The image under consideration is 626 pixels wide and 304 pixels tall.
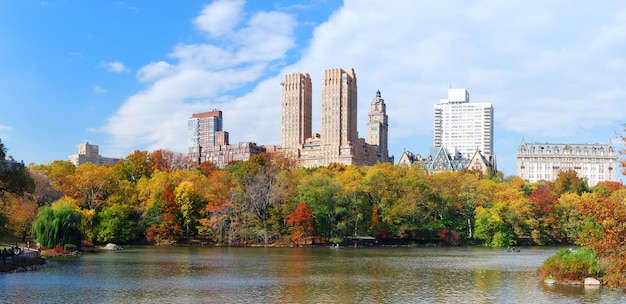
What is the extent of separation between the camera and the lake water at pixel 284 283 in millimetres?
28641

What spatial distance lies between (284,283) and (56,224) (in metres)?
27.6

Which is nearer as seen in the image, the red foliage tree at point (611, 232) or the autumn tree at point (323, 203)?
the red foliage tree at point (611, 232)

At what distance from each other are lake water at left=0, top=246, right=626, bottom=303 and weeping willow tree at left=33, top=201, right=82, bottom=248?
217 inches

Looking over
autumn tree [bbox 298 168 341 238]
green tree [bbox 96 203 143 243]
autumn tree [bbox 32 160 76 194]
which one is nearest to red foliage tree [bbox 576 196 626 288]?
autumn tree [bbox 298 168 341 238]

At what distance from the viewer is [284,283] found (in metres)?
34.3

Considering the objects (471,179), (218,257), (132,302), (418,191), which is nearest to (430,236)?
(418,191)

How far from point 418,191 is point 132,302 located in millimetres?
58296

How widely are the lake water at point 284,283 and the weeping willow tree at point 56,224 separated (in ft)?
18.1

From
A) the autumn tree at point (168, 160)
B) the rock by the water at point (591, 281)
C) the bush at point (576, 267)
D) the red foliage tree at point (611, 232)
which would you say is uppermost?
the autumn tree at point (168, 160)

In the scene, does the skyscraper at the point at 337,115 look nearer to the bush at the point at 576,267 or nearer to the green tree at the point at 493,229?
the green tree at the point at 493,229

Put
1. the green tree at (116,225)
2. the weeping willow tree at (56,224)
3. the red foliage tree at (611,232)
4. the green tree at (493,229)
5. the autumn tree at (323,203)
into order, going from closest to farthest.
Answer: the red foliage tree at (611,232) → the weeping willow tree at (56,224) → the green tree at (116,225) → the autumn tree at (323,203) → the green tree at (493,229)

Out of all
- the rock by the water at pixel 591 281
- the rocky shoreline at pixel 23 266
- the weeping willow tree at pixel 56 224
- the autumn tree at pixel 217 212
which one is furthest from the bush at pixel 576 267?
the autumn tree at pixel 217 212

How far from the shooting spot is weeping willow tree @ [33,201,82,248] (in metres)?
52.7

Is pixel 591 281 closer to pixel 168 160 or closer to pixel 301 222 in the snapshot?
pixel 301 222
